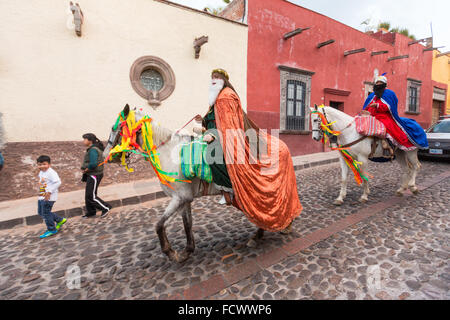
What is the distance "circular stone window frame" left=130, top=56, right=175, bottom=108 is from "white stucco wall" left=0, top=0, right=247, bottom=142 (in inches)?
7.4

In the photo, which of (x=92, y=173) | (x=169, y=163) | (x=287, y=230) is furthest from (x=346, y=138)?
(x=92, y=173)

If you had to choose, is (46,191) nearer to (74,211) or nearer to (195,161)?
(74,211)

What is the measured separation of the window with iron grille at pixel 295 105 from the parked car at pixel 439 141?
196 inches

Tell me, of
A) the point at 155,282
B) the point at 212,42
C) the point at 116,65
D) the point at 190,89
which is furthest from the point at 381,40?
the point at 155,282

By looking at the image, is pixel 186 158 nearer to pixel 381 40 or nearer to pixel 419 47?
pixel 381 40

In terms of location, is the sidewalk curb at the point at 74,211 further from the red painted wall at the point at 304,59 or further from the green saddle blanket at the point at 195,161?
the red painted wall at the point at 304,59

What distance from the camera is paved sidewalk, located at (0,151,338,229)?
416 centimetres

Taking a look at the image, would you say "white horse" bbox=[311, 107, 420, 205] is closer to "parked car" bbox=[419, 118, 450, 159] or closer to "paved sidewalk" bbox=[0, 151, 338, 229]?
"paved sidewalk" bbox=[0, 151, 338, 229]

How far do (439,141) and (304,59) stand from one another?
6.61 meters

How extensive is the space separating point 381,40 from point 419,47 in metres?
4.52

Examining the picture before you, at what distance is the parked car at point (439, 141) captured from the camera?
782 cm

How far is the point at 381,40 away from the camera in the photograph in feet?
44.9

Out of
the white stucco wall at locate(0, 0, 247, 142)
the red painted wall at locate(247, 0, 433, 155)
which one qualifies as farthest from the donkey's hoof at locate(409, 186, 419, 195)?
the white stucco wall at locate(0, 0, 247, 142)

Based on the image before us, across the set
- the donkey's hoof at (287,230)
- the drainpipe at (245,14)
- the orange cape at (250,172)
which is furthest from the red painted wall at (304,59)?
the orange cape at (250,172)
